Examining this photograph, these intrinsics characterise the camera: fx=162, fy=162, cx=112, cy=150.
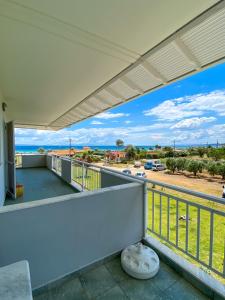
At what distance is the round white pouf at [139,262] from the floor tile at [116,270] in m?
0.05

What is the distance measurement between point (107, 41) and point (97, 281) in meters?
2.58

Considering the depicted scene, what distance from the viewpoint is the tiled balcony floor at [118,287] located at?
1510 millimetres

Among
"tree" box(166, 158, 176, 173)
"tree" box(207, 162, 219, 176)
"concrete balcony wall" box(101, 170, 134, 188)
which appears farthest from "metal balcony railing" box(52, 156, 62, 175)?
"tree" box(166, 158, 176, 173)

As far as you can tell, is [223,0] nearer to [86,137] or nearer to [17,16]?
[17,16]

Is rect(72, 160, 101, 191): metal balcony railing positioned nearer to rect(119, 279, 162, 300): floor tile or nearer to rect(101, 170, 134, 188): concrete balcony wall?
rect(101, 170, 134, 188): concrete balcony wall

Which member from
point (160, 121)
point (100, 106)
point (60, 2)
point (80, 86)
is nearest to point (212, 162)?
point (100, 106)

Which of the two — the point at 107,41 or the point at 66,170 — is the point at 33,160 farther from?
the point at 107,41

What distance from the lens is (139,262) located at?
5.79 feet

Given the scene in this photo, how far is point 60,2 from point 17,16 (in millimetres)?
467

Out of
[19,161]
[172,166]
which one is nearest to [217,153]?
[172,166]

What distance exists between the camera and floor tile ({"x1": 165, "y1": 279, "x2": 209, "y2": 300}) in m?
1.50

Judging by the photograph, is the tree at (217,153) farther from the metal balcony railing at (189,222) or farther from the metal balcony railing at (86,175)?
the metal balcony railing at (86,175)

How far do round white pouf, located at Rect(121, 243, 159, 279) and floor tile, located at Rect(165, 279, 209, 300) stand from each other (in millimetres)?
216

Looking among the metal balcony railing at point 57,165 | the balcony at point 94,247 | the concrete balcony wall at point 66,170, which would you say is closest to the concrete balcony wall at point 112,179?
the balcony at point 94,247
